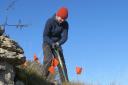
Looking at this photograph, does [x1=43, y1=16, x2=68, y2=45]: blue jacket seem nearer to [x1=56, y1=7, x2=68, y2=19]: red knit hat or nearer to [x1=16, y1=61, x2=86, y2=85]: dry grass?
[x1=56, y1=7, x2=68, y2=19]: red knit hat

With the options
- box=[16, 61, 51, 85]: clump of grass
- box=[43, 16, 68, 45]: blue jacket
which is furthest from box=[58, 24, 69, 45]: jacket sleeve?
box=[16, 61, 51, 85]: clump of grass

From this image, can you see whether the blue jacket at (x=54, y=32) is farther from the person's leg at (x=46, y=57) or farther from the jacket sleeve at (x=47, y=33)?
the person's leg at (x=46, y=57)

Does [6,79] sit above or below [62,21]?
below

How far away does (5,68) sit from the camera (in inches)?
354

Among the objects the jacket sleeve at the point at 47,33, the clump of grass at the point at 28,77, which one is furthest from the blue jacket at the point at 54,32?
the clump of grass at the point at 28,77

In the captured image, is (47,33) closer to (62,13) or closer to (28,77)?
(62,13)

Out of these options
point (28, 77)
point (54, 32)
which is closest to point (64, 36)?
point (54, 32)

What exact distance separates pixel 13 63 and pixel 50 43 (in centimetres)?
286

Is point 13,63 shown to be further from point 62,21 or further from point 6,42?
point 62,21

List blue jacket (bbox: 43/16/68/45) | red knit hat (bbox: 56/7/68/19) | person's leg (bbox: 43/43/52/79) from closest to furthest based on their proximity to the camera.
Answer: person's leg (bbox: 43/43/52/79) → red knit hat (bbox: 56/7/68/19) → blue jacket (bbox: 43/16/68/45)

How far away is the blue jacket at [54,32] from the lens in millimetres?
12133

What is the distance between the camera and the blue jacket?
39.8 ft

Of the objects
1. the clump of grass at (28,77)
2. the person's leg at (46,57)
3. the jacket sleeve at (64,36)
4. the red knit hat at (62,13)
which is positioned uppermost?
the red knit hat at (62,13)

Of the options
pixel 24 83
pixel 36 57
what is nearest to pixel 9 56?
pixel 24 83
